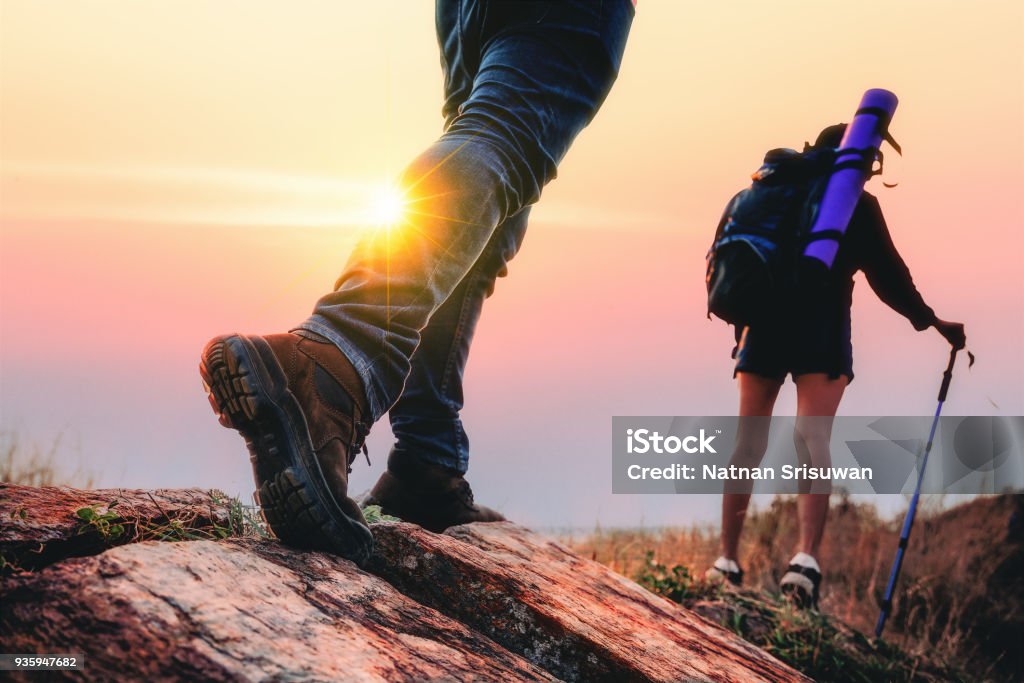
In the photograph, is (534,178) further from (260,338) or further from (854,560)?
(854,560)

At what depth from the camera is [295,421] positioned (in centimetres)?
146

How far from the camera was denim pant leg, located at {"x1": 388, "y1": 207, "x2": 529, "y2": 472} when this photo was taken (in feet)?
7.35

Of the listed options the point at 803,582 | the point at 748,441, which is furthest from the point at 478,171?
the point at 803,582

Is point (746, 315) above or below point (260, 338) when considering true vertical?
above

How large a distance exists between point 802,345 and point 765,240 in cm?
63

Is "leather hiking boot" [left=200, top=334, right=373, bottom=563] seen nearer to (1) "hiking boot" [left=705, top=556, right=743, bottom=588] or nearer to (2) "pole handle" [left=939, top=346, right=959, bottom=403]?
(1) "hiking boot" [left=705, top=556, right=743, bottom=588]

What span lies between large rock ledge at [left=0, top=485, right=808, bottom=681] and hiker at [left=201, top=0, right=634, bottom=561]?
0.59 ft

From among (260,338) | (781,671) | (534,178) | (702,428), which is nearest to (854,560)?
(702,428)

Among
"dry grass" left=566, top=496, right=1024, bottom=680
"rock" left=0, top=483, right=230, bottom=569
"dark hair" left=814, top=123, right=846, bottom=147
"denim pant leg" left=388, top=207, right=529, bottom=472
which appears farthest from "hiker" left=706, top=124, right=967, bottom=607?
"rock" left=0, top=483, right=230, bottom=569

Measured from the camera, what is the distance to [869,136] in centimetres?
389

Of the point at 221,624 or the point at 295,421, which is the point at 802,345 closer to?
the point at 295,421

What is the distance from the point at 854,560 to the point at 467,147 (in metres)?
6.48

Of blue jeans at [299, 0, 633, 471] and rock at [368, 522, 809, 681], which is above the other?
blue jeans at [299, 0, 633, 471]

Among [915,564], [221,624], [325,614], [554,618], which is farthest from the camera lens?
[915,564]
